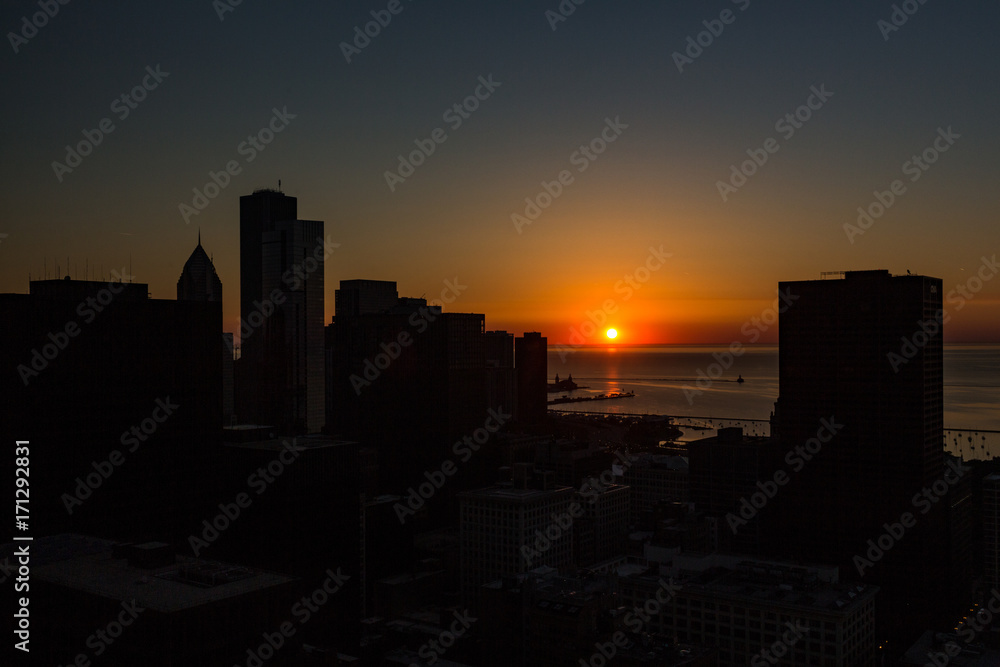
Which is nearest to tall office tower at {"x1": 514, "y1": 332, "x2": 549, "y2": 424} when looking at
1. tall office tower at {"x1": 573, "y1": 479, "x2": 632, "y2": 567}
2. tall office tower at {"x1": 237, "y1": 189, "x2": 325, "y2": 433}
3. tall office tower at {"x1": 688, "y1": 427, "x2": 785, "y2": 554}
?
tall office tower at {"x1": 237, "y1": 189, "x2": 325, "y2": 433}

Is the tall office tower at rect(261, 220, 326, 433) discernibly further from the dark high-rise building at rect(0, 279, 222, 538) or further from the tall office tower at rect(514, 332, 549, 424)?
the dark high-rise building at rect(0, 279, 222, 538)

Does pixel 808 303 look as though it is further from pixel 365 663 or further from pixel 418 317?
pixel 418 317

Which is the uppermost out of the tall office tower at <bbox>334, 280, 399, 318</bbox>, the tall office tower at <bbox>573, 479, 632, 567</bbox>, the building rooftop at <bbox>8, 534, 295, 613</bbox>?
the tall office tower at <bbox>334, 280, 399, 318</bbox>

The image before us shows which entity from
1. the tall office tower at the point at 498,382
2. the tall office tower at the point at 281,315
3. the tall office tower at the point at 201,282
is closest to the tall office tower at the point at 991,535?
the tall office tower at the point at 498,382

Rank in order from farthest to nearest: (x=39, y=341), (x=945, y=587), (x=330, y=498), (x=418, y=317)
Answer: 1. (x=418, y=317)
2. (x=945, y=587)
3. (x=330, y=498)
4. (x=39, y=341)

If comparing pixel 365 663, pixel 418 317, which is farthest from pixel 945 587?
pixel 418 317

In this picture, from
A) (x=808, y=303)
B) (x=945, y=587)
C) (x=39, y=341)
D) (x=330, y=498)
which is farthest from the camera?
(x=808, y=303)

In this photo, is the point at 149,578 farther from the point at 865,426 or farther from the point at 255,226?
the point at 255,226

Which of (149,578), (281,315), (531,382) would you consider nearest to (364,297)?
(281,315)
